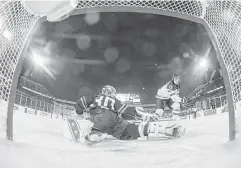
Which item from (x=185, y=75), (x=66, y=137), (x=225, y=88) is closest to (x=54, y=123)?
(x=66, y=137)

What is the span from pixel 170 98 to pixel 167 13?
0.59 meters

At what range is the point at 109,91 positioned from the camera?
1479 mm

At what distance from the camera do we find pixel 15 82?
1.40 meters

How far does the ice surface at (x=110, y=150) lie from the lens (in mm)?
1332

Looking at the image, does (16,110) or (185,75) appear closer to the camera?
(16,110)

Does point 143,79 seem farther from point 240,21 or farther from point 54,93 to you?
point 240,21

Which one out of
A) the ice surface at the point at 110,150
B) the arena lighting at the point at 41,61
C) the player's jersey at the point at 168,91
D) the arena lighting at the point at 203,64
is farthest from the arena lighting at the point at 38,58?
the arena lighting at the point at 203,64

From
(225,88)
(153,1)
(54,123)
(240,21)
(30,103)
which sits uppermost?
(153,1)

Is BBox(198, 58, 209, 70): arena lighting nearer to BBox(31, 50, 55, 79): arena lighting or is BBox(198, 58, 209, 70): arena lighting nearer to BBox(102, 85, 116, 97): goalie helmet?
BBox(102, 85, 116, 97): goalie helmet

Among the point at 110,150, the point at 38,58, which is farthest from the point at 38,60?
the point at 110,150

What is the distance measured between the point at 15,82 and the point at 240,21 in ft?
5.07

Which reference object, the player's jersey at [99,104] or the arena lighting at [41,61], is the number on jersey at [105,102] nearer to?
the player's jersey at [99,104]

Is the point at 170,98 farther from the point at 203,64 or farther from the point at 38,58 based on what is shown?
the point at 38,58

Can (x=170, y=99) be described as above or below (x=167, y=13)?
below
